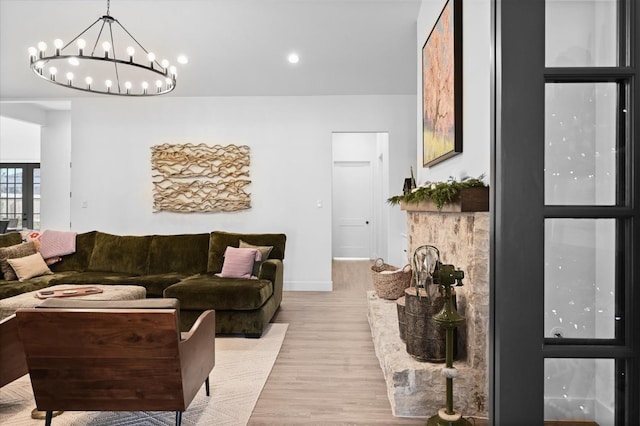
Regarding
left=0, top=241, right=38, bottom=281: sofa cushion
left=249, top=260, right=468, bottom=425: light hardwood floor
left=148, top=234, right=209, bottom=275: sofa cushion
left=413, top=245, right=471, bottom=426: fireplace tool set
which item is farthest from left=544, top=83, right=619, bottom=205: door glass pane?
left=0, top=241, right=38, bottom=281: sofa cushion

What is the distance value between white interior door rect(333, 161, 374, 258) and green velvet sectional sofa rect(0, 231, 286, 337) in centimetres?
505

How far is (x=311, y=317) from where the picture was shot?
482cm

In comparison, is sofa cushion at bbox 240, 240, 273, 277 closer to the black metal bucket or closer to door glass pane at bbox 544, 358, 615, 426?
the black metal bucket

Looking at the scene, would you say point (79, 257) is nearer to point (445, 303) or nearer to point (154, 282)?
point (154, 282)

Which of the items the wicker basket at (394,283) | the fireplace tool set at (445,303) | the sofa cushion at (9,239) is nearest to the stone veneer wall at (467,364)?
the fireplace tool set at (445,303)

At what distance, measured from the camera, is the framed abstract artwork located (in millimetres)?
3078

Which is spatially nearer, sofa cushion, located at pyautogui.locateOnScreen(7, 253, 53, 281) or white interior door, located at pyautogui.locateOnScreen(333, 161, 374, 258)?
sofa cushion, located at pyautogui.locateOnScreen(7, 253, 53, 281)

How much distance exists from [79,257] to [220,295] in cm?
223

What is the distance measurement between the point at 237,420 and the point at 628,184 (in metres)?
2.20

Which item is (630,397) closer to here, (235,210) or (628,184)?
(628,184)

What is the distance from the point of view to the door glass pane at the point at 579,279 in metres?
1.12

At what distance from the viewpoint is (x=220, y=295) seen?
13.3 ft

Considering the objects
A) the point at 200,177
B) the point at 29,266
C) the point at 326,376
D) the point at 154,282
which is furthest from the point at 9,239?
the point at 326,376

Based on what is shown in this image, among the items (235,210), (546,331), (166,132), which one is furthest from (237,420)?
(166,132)
